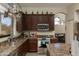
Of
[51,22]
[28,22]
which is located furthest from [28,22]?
[51,22]

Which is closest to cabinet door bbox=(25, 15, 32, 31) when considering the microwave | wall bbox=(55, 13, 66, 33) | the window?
the microwave

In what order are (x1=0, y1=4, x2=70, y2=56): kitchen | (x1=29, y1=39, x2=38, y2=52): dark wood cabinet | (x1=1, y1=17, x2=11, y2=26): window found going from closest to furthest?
(x1=1, y1=17, x2=11, y2=26): window < (x1=0, y1=4, x2=70, y2=56): kitchen < (x1=29, y1=39, x2=38, y2=52): dark wood cabinet

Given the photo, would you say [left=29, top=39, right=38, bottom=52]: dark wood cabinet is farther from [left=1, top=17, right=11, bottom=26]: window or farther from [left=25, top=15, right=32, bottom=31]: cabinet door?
[left=1, top=17, right=11, bottom=26]: window

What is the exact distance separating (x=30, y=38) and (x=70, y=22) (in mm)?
557

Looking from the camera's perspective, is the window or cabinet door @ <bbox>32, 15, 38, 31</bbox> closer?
the window

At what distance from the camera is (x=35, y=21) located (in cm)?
202

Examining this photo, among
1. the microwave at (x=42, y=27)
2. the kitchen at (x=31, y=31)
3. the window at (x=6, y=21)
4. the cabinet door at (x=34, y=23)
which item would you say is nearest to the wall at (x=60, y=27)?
the kitchen at (x=31, y=31)

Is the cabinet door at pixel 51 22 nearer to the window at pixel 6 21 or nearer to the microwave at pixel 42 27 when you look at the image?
the microwave at pixel 42 27

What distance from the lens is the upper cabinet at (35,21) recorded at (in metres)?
2.00

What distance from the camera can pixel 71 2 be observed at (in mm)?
1400

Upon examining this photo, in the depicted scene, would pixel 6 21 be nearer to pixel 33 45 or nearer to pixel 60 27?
pixel 33 45

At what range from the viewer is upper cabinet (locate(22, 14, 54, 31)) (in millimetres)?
1998

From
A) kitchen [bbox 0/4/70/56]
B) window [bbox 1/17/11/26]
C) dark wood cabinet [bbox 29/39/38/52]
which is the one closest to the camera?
window [bbox 1/17/11/26]

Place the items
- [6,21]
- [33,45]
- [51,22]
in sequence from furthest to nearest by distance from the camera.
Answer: [33,45]
[51,22]
[6,21]
